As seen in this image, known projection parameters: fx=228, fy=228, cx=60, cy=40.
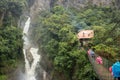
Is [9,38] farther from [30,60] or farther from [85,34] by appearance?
[85,34]

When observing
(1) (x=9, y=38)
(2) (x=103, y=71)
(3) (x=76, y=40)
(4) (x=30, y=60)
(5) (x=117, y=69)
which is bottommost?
(4) (x=30, y=60)

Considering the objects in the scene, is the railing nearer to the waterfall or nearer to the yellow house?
the yellow house

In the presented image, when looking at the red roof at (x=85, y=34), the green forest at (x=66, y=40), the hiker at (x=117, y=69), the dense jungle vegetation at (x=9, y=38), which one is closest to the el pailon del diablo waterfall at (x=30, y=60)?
the green forest at (x=66, y=40)

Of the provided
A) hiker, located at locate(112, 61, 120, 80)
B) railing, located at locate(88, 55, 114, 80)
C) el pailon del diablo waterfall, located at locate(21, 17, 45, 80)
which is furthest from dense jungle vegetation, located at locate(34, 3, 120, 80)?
hiker, located at locate(112, 61, 120, 80)

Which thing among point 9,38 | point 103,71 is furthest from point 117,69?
point 9,38

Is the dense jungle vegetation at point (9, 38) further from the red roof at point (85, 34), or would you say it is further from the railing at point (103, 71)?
the railing at point (103, 71)

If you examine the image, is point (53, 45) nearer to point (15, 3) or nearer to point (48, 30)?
point (48, 30)

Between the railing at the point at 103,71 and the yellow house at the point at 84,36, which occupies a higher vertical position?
the railing at the point at 103,71

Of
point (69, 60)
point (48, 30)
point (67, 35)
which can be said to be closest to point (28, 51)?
point (48, 30)
